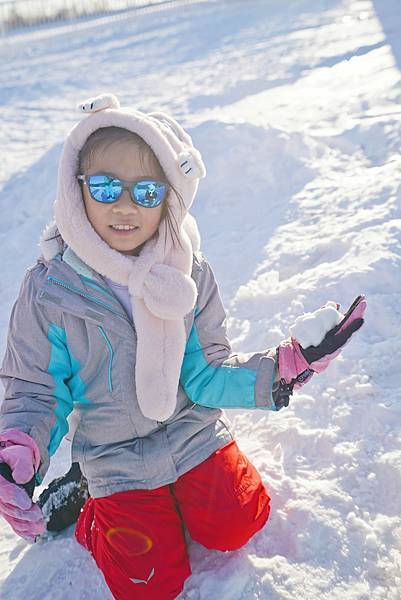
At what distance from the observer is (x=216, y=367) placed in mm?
2049

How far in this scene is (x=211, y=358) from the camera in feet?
6.78

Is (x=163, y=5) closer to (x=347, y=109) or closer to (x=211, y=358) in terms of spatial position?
(x=347, y=109)

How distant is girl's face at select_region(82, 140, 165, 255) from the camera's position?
1.78 metres

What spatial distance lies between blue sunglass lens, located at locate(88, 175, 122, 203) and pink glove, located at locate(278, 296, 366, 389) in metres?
0.71

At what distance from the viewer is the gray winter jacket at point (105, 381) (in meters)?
1.79

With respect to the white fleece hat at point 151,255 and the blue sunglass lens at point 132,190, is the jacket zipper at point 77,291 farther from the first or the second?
the blue sunglass lens at point 132,190

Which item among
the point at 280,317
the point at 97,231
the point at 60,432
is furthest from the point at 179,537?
the point at 280,317

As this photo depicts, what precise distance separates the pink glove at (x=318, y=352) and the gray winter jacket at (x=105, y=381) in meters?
0.06

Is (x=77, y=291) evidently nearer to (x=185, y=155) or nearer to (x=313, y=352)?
(x=185, y=155)

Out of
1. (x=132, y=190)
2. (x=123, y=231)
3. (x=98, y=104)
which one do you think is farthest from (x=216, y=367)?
(x=98, y=104)

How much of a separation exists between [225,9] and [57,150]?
992 cm

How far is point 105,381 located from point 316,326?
665 millimetres

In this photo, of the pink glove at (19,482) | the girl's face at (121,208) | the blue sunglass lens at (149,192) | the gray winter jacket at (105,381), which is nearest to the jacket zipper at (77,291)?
the gray winter jacket at (105,381)

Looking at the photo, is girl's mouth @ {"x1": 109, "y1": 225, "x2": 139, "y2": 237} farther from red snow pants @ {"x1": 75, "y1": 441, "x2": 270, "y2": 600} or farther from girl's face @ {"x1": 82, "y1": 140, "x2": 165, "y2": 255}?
red snow pants @ {"x1": 75, "y1": 441, "x2": 270, "y2": 600}
